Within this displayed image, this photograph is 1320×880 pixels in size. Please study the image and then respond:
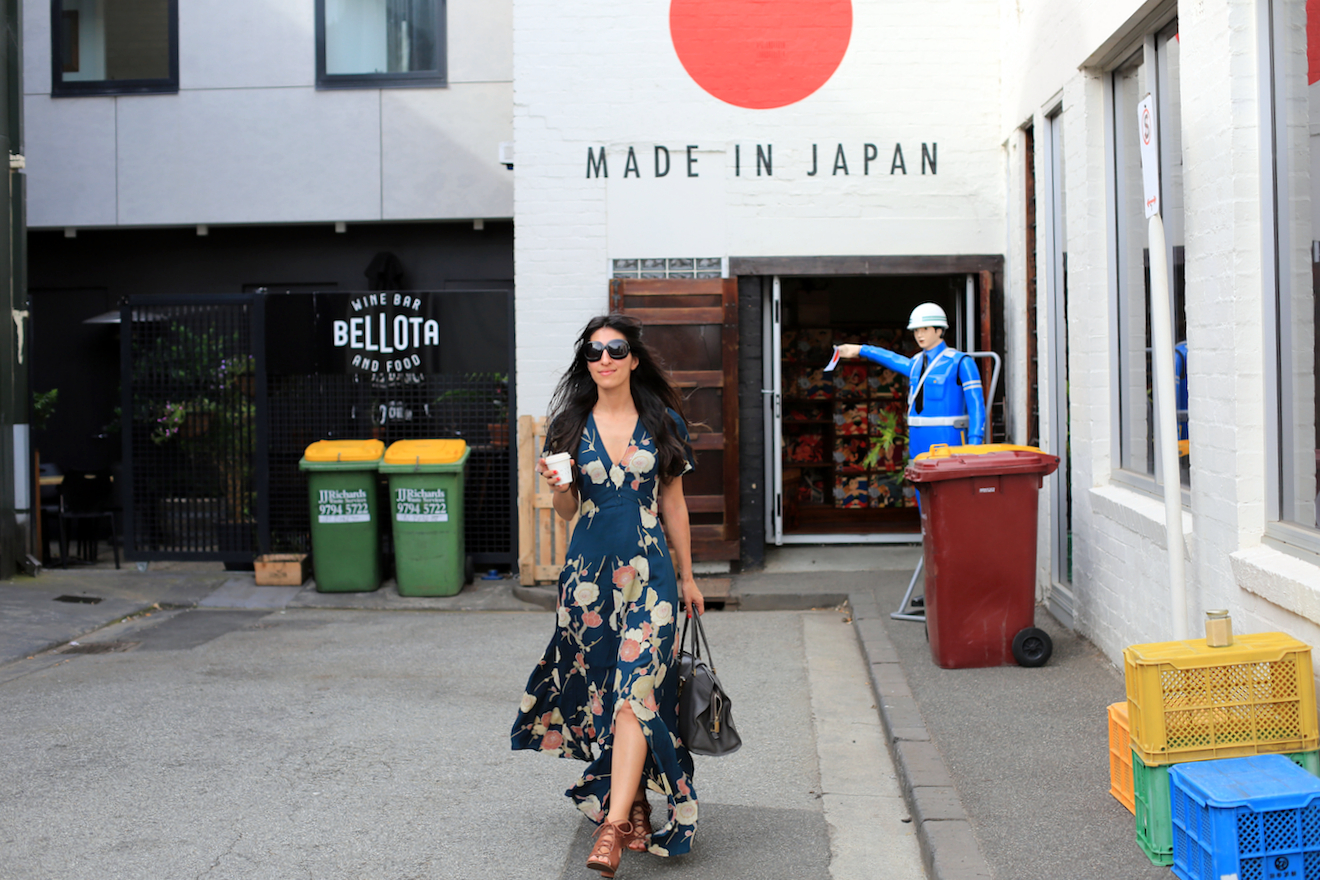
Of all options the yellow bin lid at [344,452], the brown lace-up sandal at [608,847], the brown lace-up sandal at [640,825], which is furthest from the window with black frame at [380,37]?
the brown lace-up sandal at [608,847]

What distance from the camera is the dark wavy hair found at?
4234 mm

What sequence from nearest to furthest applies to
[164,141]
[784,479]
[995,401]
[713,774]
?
[713,774] → [995,401] → [784,479] → [164,141]

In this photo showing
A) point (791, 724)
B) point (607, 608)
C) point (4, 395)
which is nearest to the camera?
point (607, 608)

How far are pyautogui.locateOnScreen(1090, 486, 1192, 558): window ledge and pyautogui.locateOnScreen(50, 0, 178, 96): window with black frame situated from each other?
11025 millimetres

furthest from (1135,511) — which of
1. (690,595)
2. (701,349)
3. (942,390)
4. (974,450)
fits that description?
(701,349)

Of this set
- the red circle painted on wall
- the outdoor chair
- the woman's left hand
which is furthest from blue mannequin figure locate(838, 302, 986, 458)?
the outdoor chair

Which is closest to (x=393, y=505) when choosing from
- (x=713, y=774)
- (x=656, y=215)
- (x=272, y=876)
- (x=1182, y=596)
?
(x=656, y=215)

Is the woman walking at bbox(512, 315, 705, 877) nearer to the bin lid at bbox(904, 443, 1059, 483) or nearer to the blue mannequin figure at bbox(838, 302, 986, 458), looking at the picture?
the bin lid at bbox(904, 443, 1059, 483)

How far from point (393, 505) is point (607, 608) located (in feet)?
19.1

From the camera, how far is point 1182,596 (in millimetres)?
4211

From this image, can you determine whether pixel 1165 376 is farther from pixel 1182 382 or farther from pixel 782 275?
pixel 782 275

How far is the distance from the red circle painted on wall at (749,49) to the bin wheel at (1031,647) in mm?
4935

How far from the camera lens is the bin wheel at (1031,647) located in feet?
20.8

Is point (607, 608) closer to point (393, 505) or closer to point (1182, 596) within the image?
point (1182, 596)
